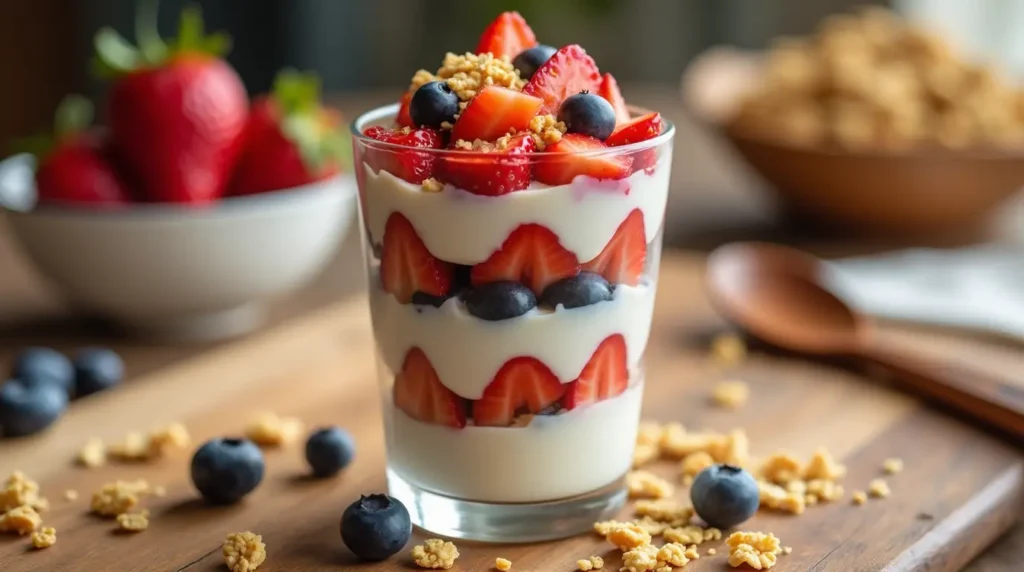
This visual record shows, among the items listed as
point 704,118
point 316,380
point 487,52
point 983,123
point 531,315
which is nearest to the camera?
point 531,315

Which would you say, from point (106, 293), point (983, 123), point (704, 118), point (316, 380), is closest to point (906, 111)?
point (983, 123)

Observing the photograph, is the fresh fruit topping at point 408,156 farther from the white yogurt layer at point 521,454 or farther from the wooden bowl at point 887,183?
the wooden bowl at point 887,183

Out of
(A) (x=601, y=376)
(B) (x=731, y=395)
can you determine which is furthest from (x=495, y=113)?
(B) (x=731, y=395)

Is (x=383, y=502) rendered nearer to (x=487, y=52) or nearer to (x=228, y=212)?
(x=487, y=52)

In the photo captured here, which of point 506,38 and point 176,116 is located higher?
point 506,38

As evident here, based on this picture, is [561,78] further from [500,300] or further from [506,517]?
[506,517]

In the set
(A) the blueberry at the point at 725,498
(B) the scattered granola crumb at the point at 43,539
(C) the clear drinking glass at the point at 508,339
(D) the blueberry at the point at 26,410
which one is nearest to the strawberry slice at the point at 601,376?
(C) the clear drinking glass at the point at 508,339
